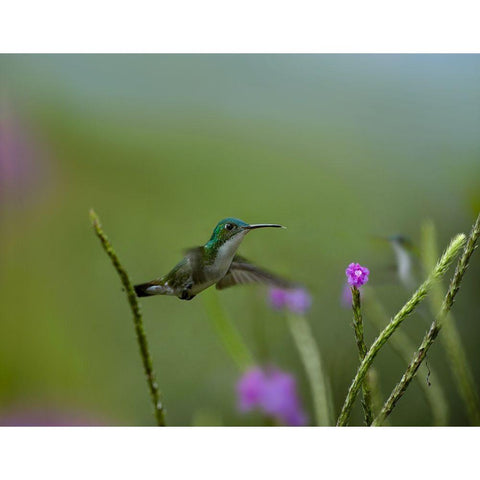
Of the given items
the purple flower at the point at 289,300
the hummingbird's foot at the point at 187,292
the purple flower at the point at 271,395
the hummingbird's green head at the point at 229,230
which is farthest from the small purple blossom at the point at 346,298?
the hummingbird's foot at the point at 187,292

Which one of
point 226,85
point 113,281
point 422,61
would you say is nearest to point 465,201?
point 422,61

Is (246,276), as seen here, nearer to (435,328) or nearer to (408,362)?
(408,362)

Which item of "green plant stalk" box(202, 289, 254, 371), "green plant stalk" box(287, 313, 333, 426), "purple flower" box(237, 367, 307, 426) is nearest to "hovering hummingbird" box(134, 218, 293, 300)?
"green plant stalk" box(202, 289, 254, 371)

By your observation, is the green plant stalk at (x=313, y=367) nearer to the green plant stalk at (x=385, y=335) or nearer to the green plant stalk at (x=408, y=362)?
the green plant stalk at (x=408, y=362)

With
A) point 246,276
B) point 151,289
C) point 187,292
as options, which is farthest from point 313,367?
point 151,289

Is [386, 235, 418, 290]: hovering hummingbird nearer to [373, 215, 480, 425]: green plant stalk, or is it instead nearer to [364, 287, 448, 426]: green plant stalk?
[364, 287, 448, 426]: green plant stalk

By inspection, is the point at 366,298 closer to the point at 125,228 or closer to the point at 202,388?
the point at 202,388
